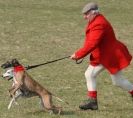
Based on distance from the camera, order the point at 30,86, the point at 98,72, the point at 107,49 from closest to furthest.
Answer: the point at 30,86, the point at 107,49, the point at 98,72

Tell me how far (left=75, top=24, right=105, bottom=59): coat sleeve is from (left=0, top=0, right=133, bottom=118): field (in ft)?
3.43

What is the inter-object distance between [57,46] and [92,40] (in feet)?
27.5

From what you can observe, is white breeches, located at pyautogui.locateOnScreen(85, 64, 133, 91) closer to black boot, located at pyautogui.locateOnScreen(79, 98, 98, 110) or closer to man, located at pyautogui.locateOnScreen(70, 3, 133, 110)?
man, located at pyautogui.locateOnScreen(70, 3, 133, 110)

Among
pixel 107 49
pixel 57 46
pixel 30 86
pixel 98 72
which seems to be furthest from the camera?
pixel 57 46

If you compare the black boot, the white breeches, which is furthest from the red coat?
the black boot

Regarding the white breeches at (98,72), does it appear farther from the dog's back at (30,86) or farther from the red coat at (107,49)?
the dog's back at (30,86)

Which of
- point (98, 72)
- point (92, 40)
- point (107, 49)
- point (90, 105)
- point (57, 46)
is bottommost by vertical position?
point (57, 46)

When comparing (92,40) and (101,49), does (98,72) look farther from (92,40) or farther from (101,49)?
(92,40)

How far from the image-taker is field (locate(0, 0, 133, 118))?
9.54 metres

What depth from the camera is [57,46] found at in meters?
17.2

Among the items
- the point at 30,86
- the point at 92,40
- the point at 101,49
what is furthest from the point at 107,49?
the point at 30,86

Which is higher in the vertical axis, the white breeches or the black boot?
the white breeches

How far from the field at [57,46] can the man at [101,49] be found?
75cm

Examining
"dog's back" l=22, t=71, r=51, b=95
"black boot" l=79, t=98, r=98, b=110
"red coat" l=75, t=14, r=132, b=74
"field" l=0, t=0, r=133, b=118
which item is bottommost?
"field" l=0, t=0, r=133, b=118
